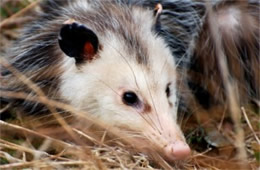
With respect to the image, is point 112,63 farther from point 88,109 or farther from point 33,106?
point 33,106

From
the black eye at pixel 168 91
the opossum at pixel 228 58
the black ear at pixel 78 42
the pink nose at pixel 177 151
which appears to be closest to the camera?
the pink nose at pixel 177 151

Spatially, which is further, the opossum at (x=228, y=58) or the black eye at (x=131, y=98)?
the opossum at (x=228, y=58)

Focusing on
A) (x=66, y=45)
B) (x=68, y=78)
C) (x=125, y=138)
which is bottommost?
(x=125, y=138)

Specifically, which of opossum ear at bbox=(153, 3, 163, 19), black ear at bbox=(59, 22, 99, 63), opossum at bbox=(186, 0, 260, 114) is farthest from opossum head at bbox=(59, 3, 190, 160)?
opossum at bbox=(186, 0, 260, 114)

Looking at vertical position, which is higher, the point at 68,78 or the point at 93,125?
the point at 68,78

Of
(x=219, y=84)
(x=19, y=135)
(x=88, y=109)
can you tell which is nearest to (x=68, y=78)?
(x=88, y=109)

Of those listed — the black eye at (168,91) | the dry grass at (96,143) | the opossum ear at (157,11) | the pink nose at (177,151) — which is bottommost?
the dry grass at (96,143)

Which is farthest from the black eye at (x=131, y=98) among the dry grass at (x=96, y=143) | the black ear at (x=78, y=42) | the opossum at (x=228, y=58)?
the opossum at (x=228, y=58)

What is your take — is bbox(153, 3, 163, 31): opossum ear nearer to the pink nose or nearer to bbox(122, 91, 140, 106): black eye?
bbox(122, 91, 140, 106): black eye

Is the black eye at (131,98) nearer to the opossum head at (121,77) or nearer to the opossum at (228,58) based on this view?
the opossum head at (121,77)

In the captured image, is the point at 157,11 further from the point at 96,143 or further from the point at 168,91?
the point at 96,143
